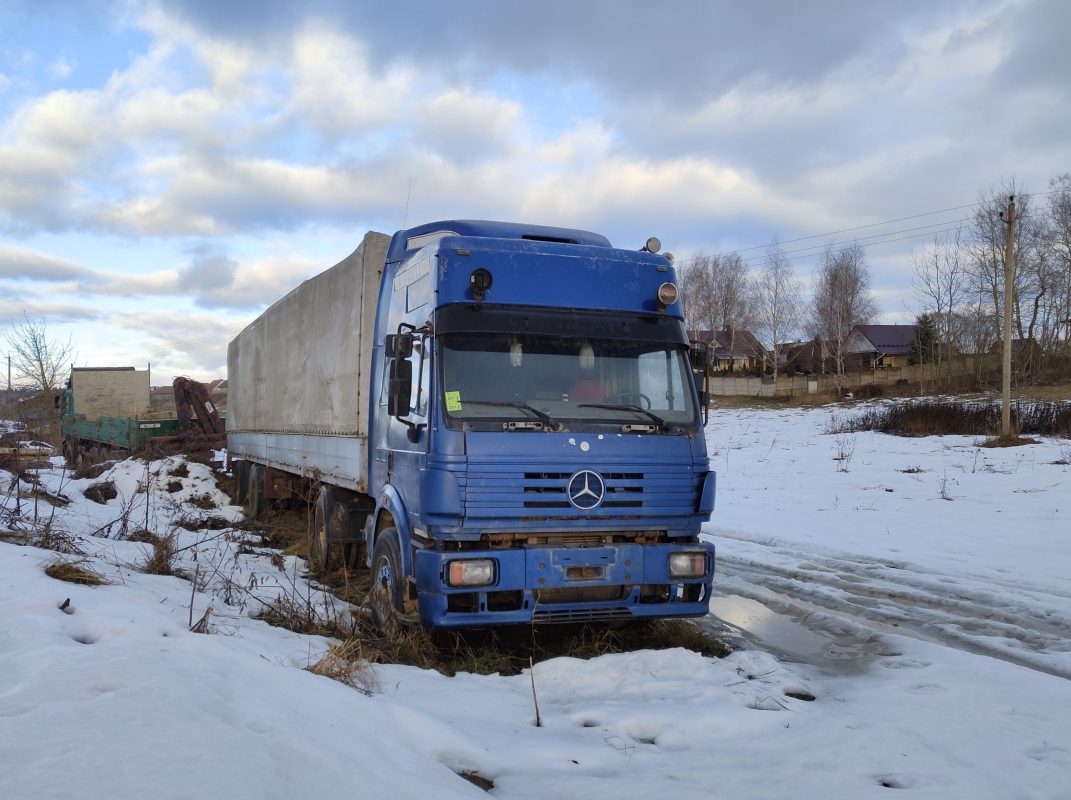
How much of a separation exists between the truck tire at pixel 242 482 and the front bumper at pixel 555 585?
9.96 m

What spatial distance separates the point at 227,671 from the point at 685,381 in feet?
12.7

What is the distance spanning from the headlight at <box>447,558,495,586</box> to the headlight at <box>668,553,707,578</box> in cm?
134

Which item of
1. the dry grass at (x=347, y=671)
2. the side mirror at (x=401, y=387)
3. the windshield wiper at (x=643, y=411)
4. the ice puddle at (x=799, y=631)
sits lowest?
the ice puddle at (x=799, y=631)

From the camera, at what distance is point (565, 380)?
18.6 feet

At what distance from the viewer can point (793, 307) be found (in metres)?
57.7

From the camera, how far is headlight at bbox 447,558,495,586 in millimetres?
5105

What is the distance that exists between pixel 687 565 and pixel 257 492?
9427 mm

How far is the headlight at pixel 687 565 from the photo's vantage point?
5.56m

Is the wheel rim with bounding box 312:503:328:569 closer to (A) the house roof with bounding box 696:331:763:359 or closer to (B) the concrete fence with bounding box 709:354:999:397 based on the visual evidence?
(B) the concrete fence with bounding box 709:354:999:397

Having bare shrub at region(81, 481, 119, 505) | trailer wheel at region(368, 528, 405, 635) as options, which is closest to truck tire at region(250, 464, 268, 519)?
bare shrub at region(81, 481, 119, 505)

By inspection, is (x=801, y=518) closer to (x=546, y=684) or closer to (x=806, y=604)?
(x=806, y=604)

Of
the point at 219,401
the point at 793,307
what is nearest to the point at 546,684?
the point at 219,401

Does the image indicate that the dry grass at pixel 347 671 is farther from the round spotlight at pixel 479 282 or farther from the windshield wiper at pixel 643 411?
the round spotlight at pixel 479 282

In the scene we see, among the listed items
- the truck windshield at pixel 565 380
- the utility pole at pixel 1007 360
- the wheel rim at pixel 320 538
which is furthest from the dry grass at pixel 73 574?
the utility pole at pixel 1007 360
